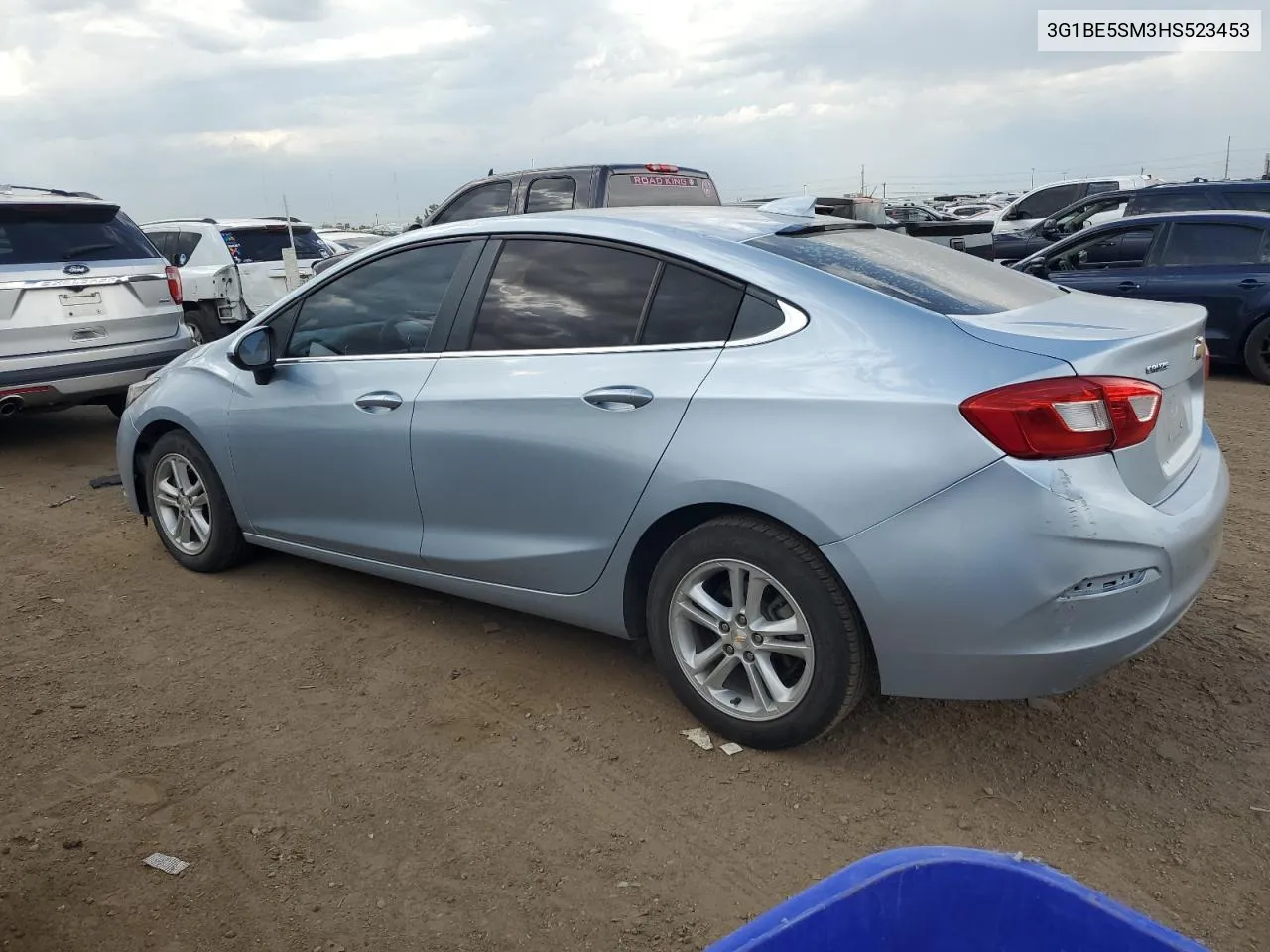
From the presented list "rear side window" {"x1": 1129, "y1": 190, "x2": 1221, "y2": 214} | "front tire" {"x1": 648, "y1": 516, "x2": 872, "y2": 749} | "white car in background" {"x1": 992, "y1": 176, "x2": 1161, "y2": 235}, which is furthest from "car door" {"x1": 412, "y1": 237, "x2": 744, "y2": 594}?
"white car in background" {"x1": 992, "y1": 176, "x2": 1161, "y2": 235}

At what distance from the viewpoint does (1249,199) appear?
1168cm

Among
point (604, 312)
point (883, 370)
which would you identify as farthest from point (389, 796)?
point (883, 370)

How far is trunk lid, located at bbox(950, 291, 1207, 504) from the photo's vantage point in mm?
2734

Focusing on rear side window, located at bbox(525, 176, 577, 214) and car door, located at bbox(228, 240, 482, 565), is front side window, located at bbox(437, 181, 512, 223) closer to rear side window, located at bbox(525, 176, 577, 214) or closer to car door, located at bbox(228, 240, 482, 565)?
rear side window, located at bbox(525, 176, 577, 214)

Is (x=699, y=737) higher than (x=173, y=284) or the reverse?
the reverse

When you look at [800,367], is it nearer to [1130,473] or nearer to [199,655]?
[1130,473]

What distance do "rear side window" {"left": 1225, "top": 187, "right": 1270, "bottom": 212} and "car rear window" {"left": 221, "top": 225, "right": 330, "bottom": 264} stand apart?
1064 cm

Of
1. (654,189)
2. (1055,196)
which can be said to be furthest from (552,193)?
(1055,196)

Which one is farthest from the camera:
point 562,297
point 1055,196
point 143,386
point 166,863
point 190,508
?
point 1055,196

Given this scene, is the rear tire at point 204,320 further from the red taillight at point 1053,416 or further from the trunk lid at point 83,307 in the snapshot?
the red taillight at point 1053,416

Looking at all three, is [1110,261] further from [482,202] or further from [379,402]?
[379,402]

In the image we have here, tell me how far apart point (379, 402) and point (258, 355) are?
77 centimetres

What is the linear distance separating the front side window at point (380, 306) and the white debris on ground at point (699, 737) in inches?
67.2

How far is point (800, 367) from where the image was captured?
2947 mm
